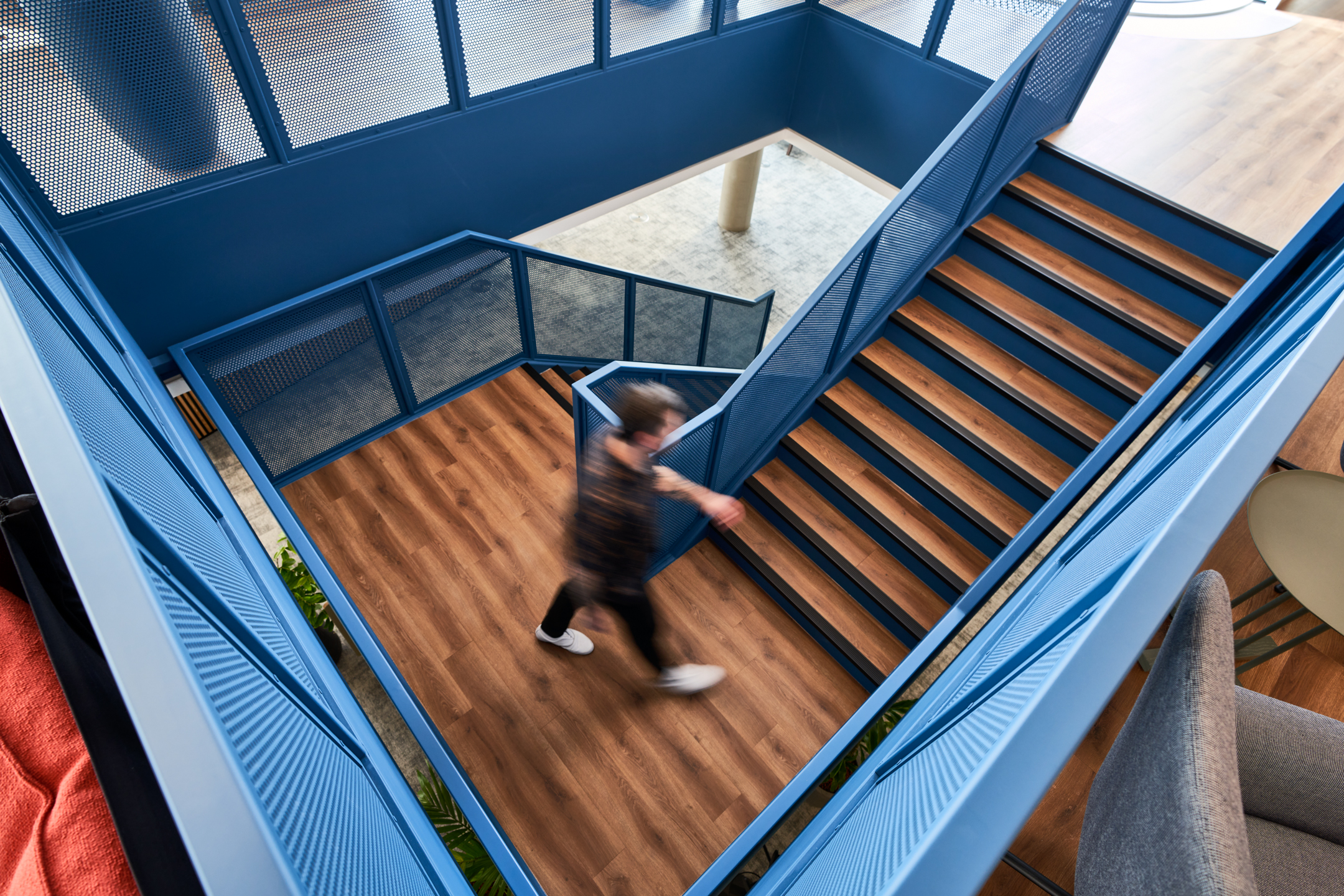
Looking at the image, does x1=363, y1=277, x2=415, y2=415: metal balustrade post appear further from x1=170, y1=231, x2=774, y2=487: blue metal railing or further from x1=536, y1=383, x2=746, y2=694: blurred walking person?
x1=536, y1=383, x2=746, y2=694: blurred walking person

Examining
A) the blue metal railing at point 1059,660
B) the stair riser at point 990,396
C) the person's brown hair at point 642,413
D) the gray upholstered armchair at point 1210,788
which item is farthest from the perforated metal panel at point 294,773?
the stair riser at point 990,396

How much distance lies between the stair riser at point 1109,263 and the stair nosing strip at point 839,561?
2.30 metres

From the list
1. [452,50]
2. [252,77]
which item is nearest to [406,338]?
[252,77]

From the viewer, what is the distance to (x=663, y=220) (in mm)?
10609

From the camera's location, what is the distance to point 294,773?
1171mm

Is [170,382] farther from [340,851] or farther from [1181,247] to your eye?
[1181,247]

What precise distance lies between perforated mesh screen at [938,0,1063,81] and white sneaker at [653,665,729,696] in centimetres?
505

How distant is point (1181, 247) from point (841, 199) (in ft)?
24.5

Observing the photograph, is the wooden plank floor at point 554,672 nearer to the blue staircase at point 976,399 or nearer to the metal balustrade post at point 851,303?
the blue staircase at point 976,399

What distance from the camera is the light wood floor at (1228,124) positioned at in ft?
14.0

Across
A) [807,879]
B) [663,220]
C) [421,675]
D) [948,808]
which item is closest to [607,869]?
[421,675]

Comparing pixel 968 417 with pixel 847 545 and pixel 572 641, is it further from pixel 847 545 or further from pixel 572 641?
pixel 572 641

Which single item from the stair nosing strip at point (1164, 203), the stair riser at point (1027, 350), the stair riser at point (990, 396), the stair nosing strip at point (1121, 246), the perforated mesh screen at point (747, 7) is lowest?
the stair riser at point (990, 396)

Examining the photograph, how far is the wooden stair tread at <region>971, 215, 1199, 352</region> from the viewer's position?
3.96 metres
